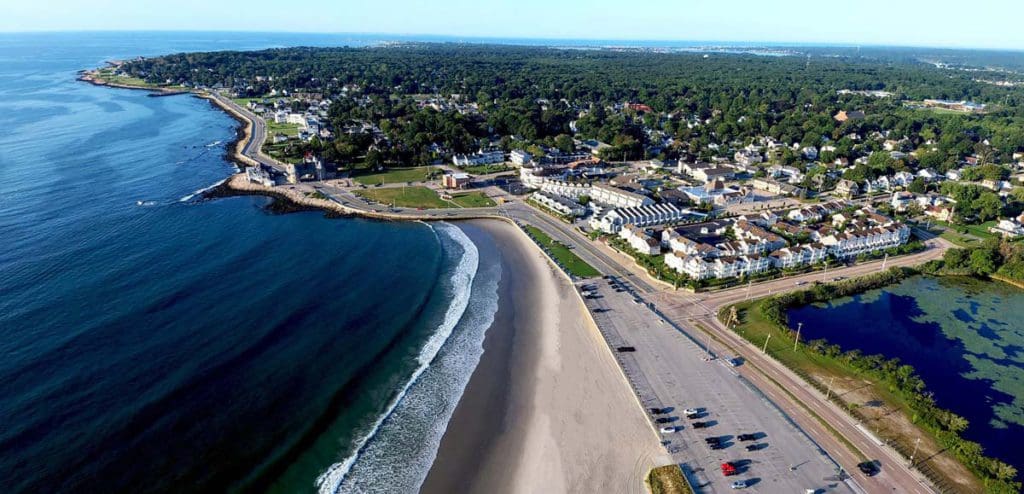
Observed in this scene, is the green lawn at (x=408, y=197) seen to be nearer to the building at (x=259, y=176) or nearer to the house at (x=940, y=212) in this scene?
the building at (x=259, y=176)

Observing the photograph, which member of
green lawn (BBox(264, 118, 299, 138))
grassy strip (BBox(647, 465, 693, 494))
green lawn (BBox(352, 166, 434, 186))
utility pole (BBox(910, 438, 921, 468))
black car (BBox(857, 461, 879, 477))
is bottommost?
grassy strip (BBox(647, 465, 693, 494))

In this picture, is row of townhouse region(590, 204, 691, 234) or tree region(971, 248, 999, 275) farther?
row of townhouse region(590, 204, 691, 234)

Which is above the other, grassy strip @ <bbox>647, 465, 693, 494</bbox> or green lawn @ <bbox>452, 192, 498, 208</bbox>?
green lawn @ <bbox>452, 192, 498, 208</bbox>

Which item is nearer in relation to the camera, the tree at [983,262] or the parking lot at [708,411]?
the parking lot at [708,411]

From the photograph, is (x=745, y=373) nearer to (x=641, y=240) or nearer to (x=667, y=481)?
(x=667, y=481)

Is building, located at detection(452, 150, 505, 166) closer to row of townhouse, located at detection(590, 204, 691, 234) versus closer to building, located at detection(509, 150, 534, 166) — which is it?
building, located at detection(509, 150, 534, 166)

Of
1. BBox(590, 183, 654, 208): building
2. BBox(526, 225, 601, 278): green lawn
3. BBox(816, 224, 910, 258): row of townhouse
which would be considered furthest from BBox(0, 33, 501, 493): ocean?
BBox(816, 224, 910, 258): row of townhouse

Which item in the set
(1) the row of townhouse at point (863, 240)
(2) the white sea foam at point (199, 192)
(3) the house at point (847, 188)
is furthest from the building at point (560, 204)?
(2) the white sea foam at point (199, 192)
